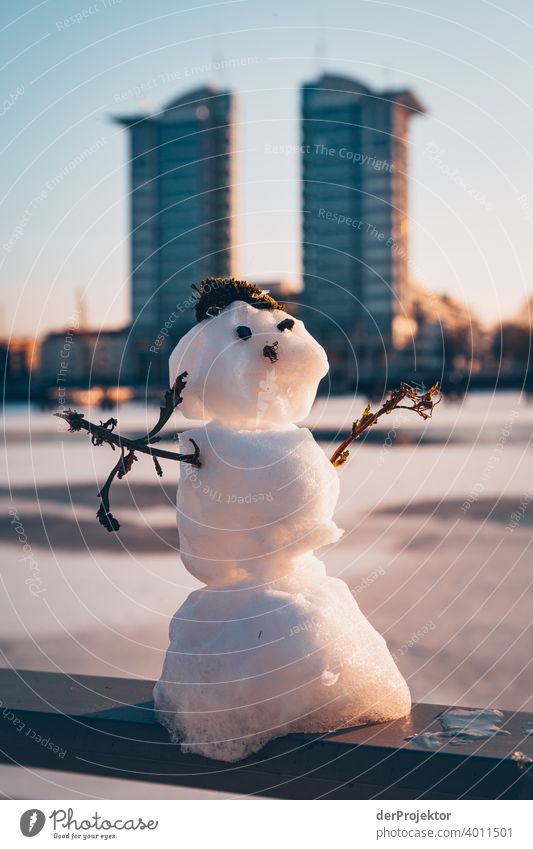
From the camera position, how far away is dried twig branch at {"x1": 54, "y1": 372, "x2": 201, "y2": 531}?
3703 millimetres

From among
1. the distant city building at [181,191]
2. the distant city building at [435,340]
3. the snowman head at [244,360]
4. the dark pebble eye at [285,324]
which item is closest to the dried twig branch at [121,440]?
the snowman head at [244,360]

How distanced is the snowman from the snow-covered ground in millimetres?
1473

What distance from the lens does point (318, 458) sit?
4.11 metres

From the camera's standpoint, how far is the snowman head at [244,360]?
4.14 m

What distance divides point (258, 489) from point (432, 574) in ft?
15.6

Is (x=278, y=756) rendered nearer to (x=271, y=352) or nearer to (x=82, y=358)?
(x=271, y=352)

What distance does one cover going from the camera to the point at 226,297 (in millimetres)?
4312

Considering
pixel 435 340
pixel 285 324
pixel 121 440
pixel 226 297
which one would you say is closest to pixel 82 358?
pixel 435 340

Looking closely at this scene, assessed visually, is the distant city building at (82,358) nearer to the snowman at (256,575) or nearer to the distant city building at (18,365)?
the distant city building at (18,365)

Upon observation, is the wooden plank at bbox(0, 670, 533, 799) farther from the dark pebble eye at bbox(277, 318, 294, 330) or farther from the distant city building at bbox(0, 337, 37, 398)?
the distant city building at bbox(0, 337, 37, 398)

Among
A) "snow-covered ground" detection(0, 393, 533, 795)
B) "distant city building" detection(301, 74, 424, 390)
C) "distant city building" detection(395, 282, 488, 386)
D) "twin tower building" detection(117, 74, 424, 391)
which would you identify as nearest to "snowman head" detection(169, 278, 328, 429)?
"snow-covered ground" detection(0, 393, 533, 795)

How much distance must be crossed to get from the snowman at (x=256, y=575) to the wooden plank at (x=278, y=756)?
0.10m

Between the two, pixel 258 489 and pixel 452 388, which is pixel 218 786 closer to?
pixel 258 489

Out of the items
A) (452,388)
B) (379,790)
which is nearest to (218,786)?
(379,790)
